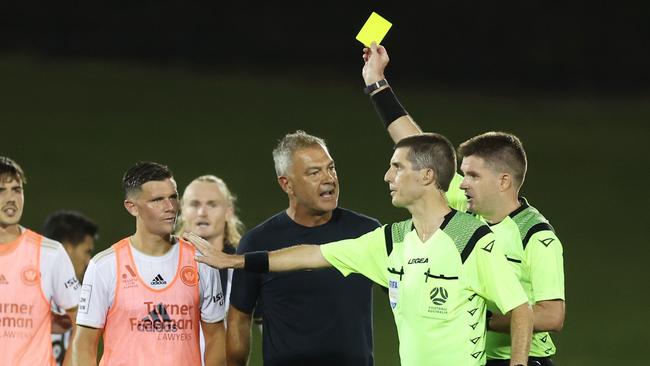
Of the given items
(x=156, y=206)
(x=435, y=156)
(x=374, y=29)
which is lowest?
(x=156, y=206)

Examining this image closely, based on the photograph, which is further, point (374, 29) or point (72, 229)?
point (72, 229)

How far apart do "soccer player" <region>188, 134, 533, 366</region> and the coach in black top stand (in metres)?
0.82

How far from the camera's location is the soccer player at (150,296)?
5242 millimetres

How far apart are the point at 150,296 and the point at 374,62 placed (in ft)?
5.53

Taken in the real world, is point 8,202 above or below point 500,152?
below

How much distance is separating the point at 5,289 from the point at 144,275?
1.00 meters

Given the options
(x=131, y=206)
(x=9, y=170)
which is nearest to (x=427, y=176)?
(x=131, y=206)

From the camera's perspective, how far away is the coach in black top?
18.7ft

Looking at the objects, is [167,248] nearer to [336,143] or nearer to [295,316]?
[295,316]

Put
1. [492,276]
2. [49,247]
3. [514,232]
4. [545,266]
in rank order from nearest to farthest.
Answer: [492,276]
[545,266]
[514,232]
[49,247]

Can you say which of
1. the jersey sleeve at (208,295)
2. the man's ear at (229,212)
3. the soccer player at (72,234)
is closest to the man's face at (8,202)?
the jersey sleeve at (208,295)

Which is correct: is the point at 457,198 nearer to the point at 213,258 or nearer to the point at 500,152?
the point at 500,152

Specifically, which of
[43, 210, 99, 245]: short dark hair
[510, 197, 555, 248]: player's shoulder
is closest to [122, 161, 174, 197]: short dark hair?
[510, 197, 555, 248]: player's shoulder

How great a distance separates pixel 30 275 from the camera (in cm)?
592
